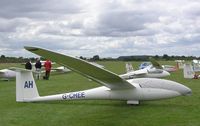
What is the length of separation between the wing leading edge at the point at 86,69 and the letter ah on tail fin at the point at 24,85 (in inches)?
85.7

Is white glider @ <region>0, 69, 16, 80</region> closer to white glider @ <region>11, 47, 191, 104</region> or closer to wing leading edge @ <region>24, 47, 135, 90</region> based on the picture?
white glider @ <region>11, 47, 191, 104</region>

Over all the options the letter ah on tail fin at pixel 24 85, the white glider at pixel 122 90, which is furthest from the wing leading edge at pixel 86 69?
the letter ah on tail fin at pixel 24 85

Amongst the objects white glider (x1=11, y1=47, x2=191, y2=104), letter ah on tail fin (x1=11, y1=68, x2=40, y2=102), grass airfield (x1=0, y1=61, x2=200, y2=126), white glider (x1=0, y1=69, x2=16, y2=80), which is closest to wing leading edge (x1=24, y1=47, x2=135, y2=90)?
white glider (x1=11, y1=47, x2=191, y2=104)

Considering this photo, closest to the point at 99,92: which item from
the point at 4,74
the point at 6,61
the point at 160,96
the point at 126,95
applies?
the point at 126,95

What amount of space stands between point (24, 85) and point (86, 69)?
289 cm

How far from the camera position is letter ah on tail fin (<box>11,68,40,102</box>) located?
11.2 m

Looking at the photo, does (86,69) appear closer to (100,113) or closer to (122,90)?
(100,113)

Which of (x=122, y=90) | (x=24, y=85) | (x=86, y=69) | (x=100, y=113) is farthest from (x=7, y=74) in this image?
(x=86, y=69)

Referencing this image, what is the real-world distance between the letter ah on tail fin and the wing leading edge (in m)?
2.18

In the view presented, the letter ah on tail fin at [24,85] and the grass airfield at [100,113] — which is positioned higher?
the letter ah on tail fin at [24,85]

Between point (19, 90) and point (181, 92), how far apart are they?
16.5 ft

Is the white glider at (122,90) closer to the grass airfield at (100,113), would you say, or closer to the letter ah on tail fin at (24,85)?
the letter ah on tail fin at (24,85)

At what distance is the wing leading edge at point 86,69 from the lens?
729 centimetres

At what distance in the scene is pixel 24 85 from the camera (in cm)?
1119
